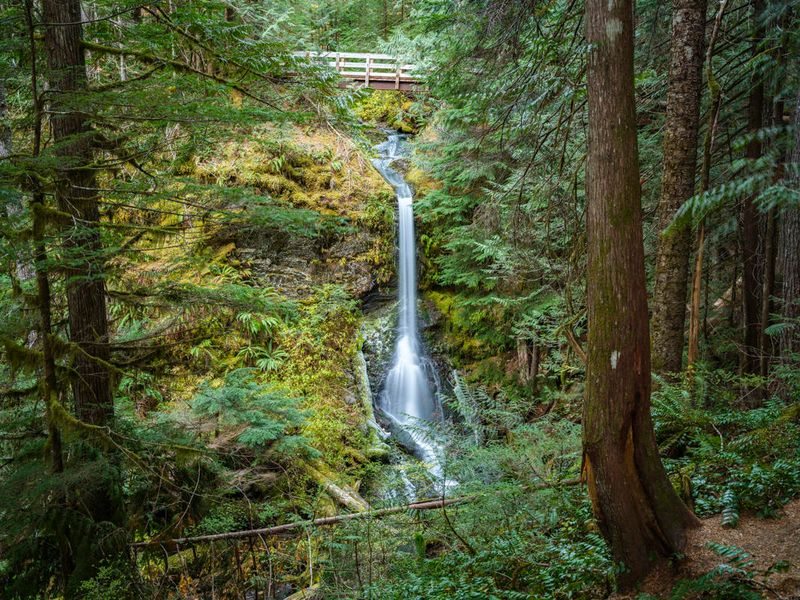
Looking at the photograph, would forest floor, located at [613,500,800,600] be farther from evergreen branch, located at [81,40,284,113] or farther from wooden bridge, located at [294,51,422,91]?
wooden bridge, located at [294,51,422,91]

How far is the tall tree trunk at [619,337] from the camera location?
3139mm

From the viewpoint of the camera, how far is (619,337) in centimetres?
315

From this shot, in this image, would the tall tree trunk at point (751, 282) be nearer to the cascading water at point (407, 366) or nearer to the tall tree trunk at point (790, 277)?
the tall tree trunk at point (790, 277)

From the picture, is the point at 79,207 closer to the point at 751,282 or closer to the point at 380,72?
→ the point at 751,282

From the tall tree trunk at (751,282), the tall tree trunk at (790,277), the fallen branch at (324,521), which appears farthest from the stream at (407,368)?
the tall tree trunk at (790,277)

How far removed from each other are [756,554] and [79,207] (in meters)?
6.20

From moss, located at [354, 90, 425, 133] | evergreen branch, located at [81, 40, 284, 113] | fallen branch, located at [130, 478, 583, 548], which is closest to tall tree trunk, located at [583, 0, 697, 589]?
fallen branch, located at [130, 478, 583, 548]

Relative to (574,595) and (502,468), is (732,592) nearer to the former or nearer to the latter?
(574,595)

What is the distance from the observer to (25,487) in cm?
380

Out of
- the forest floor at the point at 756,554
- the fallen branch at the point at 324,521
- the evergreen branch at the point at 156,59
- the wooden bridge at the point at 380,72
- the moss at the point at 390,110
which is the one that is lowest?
the fallen branch at the point at 324,521

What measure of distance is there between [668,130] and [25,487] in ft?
23.1

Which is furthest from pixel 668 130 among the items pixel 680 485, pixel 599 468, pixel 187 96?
pixel 187 96

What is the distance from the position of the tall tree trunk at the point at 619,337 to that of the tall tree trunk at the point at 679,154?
227 centimetres

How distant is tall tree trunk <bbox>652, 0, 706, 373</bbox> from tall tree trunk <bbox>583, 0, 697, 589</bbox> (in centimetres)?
227
